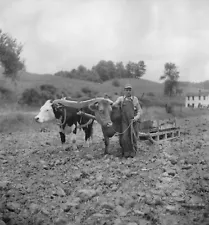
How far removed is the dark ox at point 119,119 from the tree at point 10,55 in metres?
21.8

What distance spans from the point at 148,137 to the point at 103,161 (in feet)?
7.99

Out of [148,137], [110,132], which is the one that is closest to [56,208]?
[110,132]

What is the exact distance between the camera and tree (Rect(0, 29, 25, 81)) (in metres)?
27.3

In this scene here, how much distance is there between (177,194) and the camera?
5.43m

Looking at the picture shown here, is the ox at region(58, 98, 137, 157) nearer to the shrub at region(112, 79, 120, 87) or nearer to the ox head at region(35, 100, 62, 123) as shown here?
the ox head at region(35, 100, 62, 123)

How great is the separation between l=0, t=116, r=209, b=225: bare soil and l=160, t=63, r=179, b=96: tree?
722 inches

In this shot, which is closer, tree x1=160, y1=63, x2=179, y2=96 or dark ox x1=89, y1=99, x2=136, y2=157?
dark ox x1=89, y1=99, x2=136, y2=157

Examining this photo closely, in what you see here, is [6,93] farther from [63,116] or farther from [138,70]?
[63,116]

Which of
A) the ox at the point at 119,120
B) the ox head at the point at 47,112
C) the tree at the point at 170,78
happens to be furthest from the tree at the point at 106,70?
the ox at the point at 119,120

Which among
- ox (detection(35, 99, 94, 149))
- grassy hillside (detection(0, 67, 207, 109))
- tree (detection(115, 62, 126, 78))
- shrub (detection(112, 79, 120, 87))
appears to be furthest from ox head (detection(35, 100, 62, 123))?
shrub (detection(112, 79, 120, 87))

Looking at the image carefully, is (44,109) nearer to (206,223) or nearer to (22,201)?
(22,201)

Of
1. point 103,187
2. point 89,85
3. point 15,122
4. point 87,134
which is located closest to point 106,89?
point 89,85

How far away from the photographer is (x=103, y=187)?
5.87 m

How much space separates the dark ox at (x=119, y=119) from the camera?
7594 millimetres
